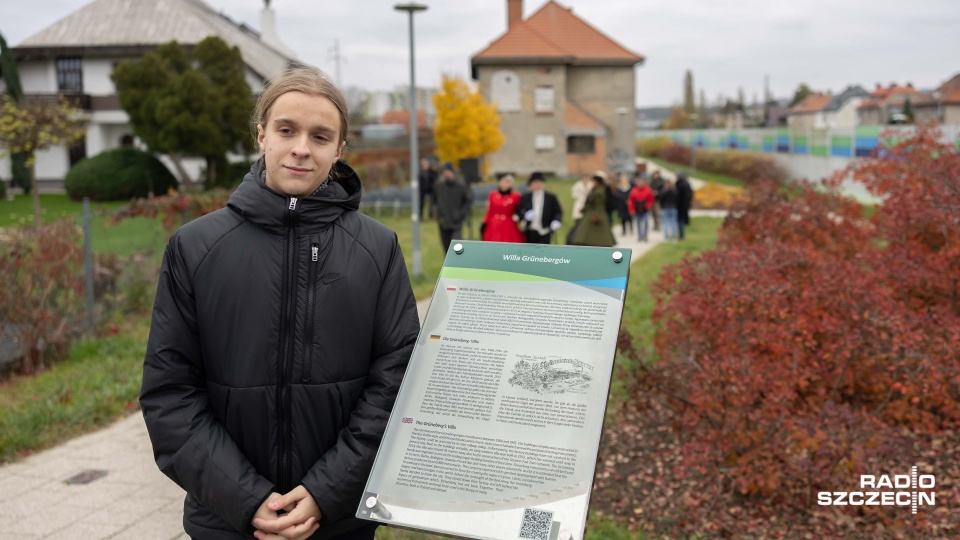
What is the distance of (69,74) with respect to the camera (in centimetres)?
4172

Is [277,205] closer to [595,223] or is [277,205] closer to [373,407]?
[373,407]

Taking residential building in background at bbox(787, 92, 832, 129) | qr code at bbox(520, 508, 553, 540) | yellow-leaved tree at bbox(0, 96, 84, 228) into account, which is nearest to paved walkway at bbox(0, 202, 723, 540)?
qr code at bbox(520, 508, 553, 540)

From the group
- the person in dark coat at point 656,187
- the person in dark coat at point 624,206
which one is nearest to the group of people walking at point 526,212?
the person in dark coat at point 624,206

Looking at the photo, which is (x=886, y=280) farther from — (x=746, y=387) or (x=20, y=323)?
(x=20, y=323)

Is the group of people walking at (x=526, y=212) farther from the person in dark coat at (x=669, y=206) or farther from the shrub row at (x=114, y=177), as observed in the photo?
the shrub row at (x=114, y=177)

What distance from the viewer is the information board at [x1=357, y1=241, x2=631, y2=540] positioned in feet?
7.39

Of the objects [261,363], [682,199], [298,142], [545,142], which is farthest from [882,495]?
[545,142]

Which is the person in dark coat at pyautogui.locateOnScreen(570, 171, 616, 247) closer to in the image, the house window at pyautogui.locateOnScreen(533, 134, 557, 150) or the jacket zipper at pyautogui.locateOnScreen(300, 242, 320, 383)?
the jacket zipper at pyautogui.locateOnScreen(300, 242, 320, 383)

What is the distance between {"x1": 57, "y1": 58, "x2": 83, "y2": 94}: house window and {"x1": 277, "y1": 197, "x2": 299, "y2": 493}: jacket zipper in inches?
1748

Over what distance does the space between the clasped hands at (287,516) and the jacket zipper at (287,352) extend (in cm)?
10

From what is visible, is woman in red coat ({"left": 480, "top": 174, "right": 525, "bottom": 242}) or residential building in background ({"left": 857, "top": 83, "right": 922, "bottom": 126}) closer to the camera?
woman in red coat ({"left": 480, "top": 174, "right": 525, "bottom": 242})

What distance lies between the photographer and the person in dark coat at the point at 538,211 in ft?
41.7

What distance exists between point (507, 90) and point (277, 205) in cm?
5277

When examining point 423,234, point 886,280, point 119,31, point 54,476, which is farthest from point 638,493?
point 119,31
